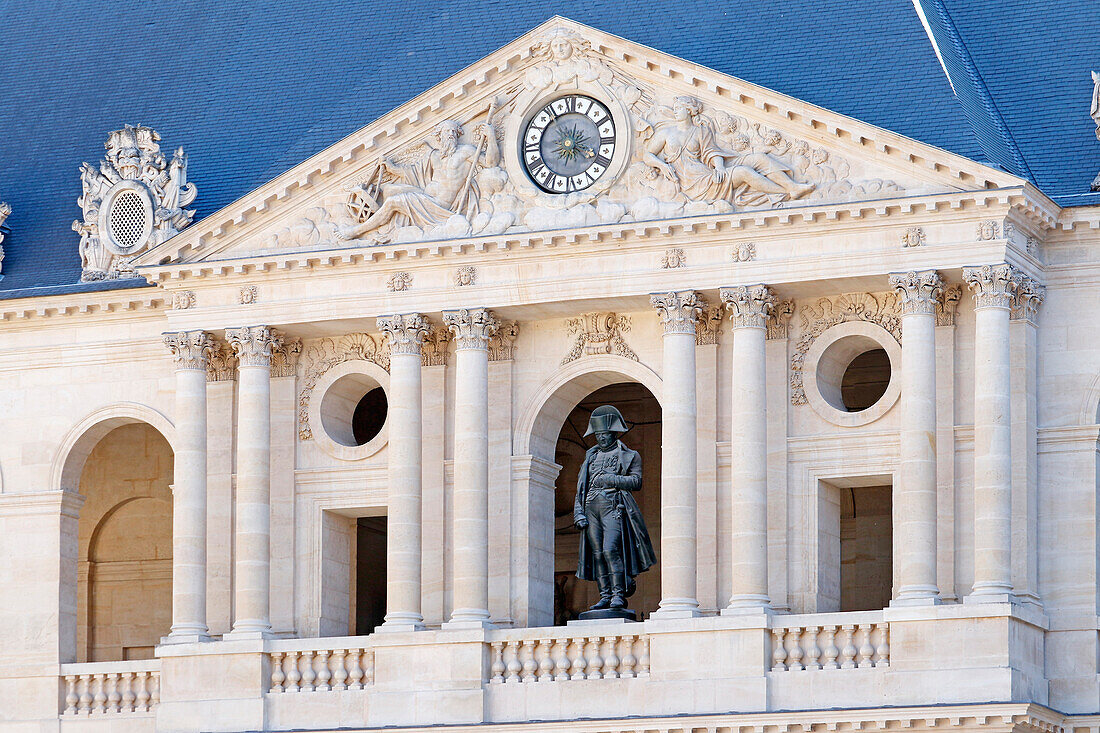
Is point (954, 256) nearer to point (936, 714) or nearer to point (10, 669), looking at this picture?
point (936, 714)

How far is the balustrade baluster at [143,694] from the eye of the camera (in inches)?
1578

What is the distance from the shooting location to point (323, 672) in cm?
3803

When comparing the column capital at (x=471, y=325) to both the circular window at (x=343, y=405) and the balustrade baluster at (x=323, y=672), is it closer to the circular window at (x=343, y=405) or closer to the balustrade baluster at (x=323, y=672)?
the circular window at (x=343, y=405)

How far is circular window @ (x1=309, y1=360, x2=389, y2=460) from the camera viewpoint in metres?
39.5

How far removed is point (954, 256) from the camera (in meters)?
35.6

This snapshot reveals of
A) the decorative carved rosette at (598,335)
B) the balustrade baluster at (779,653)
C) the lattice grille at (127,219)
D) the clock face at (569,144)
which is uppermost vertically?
the clock face at (569,144)

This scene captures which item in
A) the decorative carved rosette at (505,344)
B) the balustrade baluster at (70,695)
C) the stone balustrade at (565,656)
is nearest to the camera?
the stone balustrade at (565,656)

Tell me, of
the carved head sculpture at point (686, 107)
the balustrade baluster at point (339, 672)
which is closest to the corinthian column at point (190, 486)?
the balustrade baluster at point (339, 672)

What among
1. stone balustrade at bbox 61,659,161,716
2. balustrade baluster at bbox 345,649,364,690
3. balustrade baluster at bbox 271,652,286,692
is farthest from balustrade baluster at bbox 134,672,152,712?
balustrade baluster at bbox 345,649,364,690

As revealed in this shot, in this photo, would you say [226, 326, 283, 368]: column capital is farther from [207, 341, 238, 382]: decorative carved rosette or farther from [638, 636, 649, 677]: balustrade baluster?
[638, 636, 649, 677]: balustrade baluster

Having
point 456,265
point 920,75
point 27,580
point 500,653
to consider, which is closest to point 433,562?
point 500,653

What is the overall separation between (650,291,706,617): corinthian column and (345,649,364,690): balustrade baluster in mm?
4784

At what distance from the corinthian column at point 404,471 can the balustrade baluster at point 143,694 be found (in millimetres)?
4681

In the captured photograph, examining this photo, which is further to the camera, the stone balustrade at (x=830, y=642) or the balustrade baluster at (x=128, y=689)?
the balustrade baluster at (x=128, y=689)
